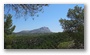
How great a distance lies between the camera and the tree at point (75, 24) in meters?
2.63

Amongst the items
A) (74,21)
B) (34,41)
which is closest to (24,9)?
(34,41)

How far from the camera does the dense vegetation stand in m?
2.63

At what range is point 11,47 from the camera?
8.64 ft

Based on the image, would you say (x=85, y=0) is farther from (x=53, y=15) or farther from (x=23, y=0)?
(x=23, y=0)

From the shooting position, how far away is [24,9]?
8.81 feet

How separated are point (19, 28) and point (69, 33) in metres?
0.74

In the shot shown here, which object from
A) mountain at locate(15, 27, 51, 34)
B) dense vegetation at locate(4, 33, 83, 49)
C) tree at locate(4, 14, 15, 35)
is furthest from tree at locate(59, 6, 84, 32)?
tree at locate(4, 14, 15, 35)

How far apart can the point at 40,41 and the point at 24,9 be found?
536 millimetres

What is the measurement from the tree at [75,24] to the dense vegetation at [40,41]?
0.07 metres

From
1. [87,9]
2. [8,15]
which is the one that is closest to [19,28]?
[8,15]

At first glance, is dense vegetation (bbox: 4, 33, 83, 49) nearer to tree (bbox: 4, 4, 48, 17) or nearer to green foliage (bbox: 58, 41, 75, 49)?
green foliage (bbox: 58, 41, 75, 49)

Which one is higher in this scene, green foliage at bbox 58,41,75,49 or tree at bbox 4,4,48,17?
tree at bbox 4,4,48,17

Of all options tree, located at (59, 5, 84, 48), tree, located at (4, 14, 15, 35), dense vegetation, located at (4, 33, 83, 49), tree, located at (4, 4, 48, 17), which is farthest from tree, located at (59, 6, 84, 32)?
tree, located at (4, 14, 15, 35)

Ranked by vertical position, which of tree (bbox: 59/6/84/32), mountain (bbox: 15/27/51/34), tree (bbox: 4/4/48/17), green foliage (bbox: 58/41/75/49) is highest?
tree (bbox: 4/4/48/17)
